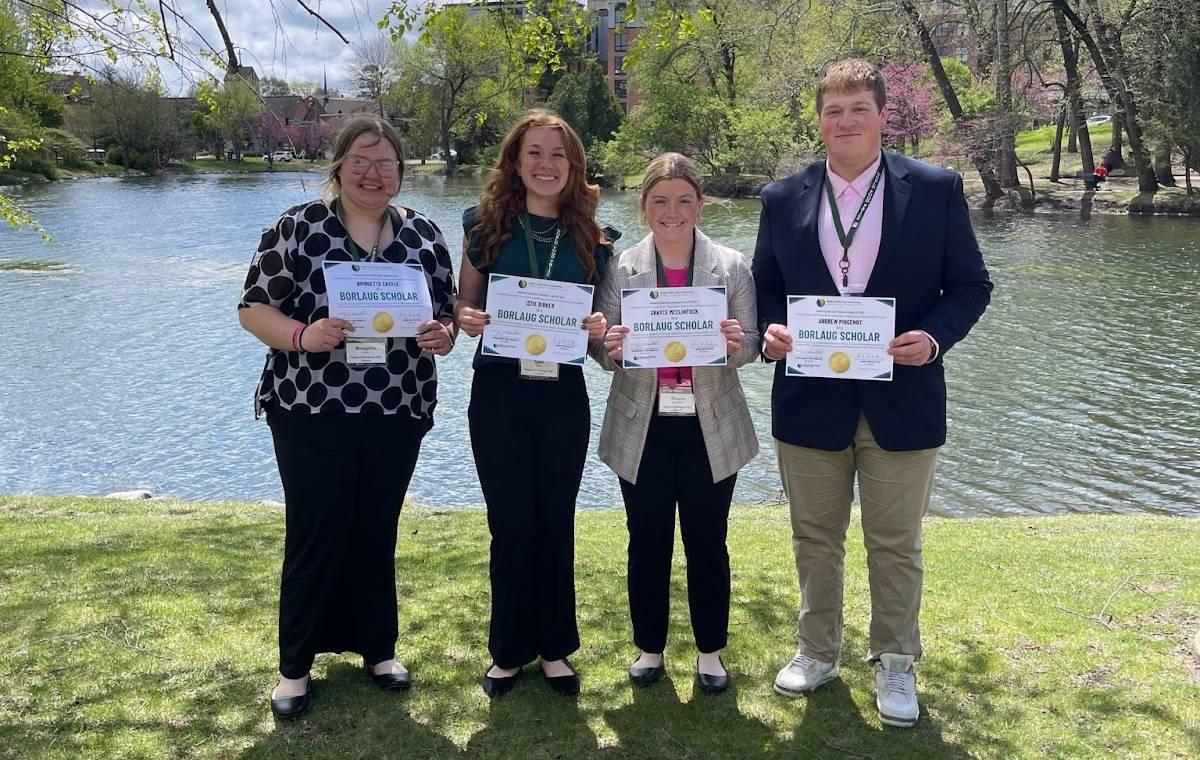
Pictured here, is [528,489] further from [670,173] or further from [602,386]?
[602,386]

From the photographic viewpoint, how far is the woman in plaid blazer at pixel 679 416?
3.63m

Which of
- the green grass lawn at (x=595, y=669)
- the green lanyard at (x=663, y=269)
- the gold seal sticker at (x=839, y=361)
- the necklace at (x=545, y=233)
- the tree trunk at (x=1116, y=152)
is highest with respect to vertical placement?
→ the tree trunk at (x=1116, y=152)

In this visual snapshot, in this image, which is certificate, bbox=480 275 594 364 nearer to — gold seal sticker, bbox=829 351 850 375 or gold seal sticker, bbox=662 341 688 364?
gold seal sticker, bbox=662 341 688 364

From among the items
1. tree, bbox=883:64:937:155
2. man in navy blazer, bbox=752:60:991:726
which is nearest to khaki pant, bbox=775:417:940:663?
man in navy blazer, bbox=752:60:991:726

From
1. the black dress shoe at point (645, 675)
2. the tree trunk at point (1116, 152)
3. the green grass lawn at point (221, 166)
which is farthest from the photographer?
the green grass lawn at point (221, 166)

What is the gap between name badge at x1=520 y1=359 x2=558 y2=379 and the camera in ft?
11.8

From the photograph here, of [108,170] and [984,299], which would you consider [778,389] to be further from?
[108,170]

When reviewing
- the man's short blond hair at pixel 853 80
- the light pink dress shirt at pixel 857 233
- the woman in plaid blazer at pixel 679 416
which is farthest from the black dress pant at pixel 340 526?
the man's short blond hair at pixel 853 80

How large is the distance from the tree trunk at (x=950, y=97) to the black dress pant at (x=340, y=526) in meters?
31.2

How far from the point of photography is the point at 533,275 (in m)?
3.66

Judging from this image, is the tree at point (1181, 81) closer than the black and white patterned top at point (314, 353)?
No

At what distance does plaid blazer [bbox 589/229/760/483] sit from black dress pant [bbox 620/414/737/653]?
55 millimetres

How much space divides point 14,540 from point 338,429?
470 cm

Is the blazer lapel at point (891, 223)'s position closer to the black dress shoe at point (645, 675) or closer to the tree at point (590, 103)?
the black dress shoe at point (645, 675)
